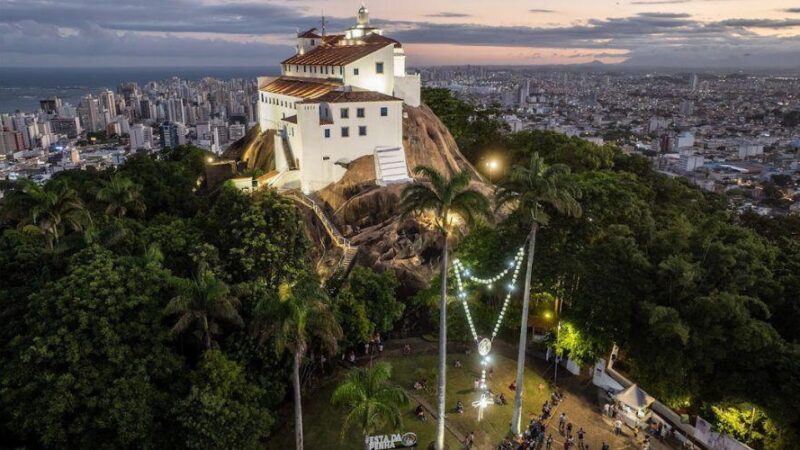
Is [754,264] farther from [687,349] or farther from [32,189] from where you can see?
[32,189]

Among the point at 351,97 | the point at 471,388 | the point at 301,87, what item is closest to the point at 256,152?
the point at 301,87

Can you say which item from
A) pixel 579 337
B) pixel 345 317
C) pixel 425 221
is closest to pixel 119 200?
pixel 345 317

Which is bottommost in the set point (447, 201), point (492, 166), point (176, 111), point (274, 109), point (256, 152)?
point (492, 166)

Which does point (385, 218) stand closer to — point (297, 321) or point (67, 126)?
point (297, 321)

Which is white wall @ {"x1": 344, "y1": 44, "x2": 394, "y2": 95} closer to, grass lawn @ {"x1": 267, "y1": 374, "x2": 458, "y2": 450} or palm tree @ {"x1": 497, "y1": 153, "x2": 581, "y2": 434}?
palm tree @ {"x1": 497, "y1": 153, "x2": 581, "y2": 434}

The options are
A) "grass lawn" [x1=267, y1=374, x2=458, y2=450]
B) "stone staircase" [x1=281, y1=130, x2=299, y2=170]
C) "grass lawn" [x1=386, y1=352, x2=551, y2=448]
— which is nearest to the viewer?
"grass lawn" [x1=267, y1=374, x2=458, y2=450]

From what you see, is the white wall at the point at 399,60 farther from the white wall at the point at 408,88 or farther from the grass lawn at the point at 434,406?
the grass lawn at the point at 434,406

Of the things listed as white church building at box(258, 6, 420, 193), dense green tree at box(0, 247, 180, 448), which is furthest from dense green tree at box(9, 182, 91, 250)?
white church building at box(258, 6, 420, 193)
